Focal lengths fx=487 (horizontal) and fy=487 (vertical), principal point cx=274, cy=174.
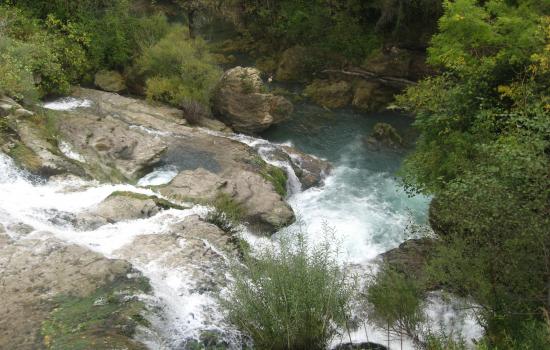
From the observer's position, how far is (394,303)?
761 cm

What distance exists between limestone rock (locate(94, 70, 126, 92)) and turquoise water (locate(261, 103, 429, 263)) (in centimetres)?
640

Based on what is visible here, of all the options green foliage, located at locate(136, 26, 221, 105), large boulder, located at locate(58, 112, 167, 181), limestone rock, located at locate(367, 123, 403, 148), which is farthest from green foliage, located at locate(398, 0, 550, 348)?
green foliage, located at locate(136, 26, 221, 105)

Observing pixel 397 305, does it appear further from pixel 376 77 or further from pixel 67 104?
pixel 376 77

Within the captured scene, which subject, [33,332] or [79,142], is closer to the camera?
[33,332]

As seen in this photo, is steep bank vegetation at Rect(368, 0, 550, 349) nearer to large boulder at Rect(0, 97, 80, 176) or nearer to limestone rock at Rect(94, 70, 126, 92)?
large boulder at Rect(0, 97, 80, 176)

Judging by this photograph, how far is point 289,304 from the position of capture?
264 inches

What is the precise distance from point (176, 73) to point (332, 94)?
7455 millimetres

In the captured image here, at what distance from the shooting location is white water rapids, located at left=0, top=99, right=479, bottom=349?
7.75 meters

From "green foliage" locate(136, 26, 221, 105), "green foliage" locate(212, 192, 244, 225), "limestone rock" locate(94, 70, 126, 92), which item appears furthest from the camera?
"limestone rock" locate(94, 70, 126, 92)

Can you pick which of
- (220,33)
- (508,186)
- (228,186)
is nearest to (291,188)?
(228,186)

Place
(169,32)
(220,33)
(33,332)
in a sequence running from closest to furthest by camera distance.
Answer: (33,332) < (169,32) < (220,33)

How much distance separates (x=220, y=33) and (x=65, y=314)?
88.0ft

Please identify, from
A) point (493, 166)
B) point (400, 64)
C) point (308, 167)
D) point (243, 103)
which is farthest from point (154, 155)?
point (400, 64)

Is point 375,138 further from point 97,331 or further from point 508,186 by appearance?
point 97,331
